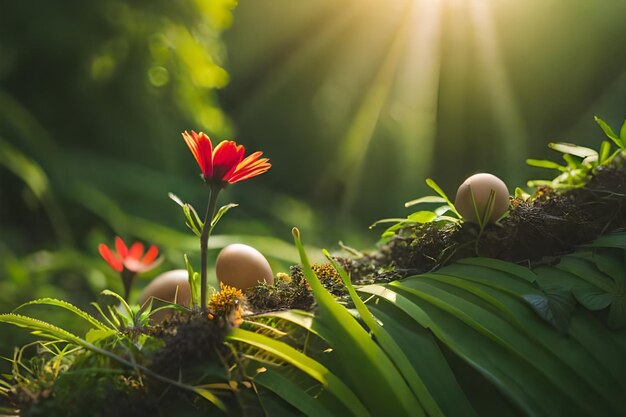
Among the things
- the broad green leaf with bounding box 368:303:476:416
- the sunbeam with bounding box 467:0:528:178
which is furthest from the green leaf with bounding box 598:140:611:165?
the sunbeam with bounding box 467:0:528:178

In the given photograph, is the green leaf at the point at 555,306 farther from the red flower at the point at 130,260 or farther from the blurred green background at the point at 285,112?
the blurred green background at the point at 285,112

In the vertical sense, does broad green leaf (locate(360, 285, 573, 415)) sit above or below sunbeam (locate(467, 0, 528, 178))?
below

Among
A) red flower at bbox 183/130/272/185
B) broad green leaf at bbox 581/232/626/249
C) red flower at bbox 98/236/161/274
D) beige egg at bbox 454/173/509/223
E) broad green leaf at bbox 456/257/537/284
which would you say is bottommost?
broad green leaf at bbox 581/232/626/249

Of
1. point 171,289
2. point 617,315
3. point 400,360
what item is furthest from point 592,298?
point 171,289

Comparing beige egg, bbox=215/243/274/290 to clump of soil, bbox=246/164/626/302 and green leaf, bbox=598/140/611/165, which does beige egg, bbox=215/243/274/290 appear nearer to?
clump of soil, bbox=246/164/626/302

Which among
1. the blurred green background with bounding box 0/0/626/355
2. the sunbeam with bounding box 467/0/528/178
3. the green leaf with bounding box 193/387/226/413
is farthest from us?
the sunbeam with bounding box 467/0/528/178

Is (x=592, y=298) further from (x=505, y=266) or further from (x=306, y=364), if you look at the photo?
(x=306, y=364)
